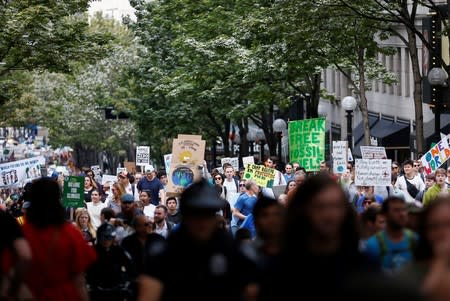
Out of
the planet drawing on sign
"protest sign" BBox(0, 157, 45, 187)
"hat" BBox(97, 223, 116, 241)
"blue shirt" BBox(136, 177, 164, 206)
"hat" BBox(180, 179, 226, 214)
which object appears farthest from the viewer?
"protest sign" BBox(0, 157, 45, 187)

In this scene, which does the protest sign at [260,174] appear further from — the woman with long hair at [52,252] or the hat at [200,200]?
the hat at [200,200]

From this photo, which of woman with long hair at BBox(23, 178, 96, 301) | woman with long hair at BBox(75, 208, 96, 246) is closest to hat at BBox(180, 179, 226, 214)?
woman with long hair at BBox(23, 178, 96, 301)

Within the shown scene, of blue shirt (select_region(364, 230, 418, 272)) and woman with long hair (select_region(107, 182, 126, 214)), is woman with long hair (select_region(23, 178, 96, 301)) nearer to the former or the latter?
blue shirt (select_region(364, 230, 418, 272))

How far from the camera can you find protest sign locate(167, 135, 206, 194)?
26.8 metres

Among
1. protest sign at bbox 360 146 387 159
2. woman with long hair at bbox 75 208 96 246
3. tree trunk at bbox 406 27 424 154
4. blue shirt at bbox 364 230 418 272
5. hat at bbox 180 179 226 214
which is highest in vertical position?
tree trunk at bbox 406 27 424 154

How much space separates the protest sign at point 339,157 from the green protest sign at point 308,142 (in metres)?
0.26

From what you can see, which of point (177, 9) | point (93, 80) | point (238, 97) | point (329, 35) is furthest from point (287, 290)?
point (93, 80)

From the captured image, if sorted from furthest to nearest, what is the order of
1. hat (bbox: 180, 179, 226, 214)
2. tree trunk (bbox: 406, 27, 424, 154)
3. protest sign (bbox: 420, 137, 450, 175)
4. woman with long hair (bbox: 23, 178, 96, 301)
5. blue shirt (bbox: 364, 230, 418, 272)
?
tree trunk (bbox: 406, 27, 424, 154)
protest sign (bbox: 420, 137, 450, 175)
woman with long hair (bbox: 23, 178, 96, 301)
blue shirt (bbox: 364, 230, 418, 272)
hat (bbox: 180, 179, 226, 214)

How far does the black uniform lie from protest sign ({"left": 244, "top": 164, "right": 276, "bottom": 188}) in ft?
63.3

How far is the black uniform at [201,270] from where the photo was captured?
319 inches

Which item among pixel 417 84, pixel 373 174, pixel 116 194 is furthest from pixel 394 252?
pixel 417 84

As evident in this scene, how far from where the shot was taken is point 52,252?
10258 millimetres

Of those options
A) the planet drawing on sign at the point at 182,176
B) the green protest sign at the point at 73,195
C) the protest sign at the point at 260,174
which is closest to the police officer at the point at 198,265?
the green protest sign at the point at 73,195

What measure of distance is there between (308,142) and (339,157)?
2.86 ft
